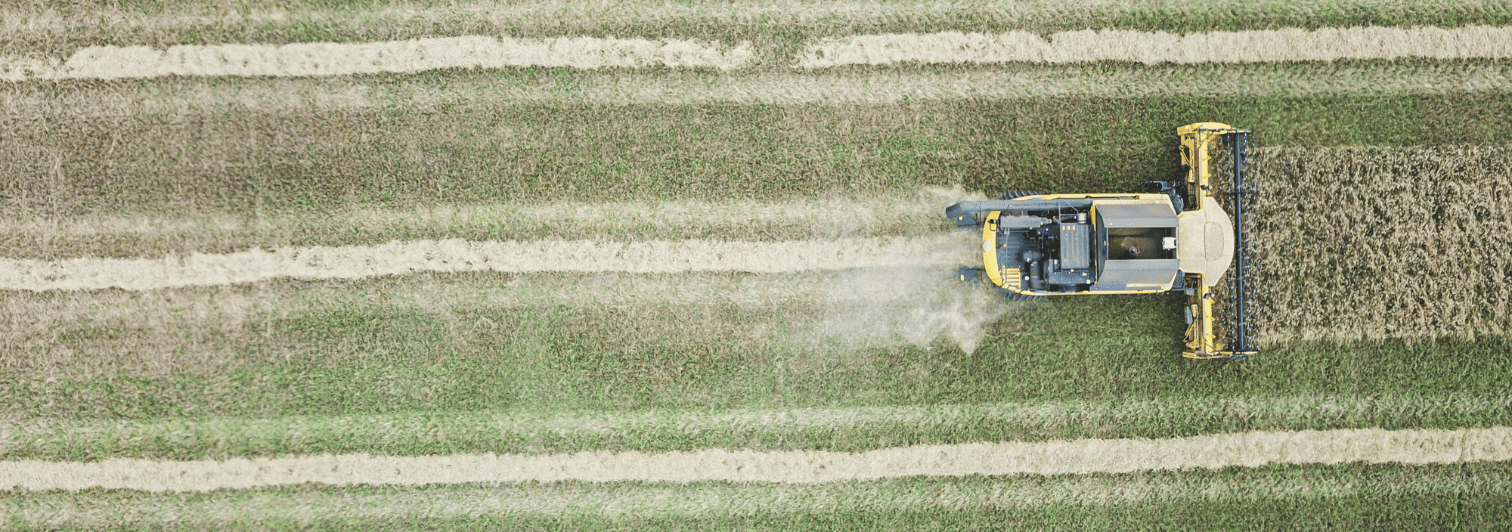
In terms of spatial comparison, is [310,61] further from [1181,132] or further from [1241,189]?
[1241,189]

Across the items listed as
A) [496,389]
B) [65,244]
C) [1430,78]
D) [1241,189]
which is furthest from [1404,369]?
[65,244]

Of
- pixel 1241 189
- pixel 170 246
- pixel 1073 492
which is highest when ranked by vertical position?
pixel 170 246

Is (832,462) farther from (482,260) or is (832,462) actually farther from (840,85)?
(482,260)

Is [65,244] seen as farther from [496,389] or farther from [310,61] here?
[496,389]

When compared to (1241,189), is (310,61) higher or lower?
higher

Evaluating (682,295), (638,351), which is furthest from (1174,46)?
(638,351)
